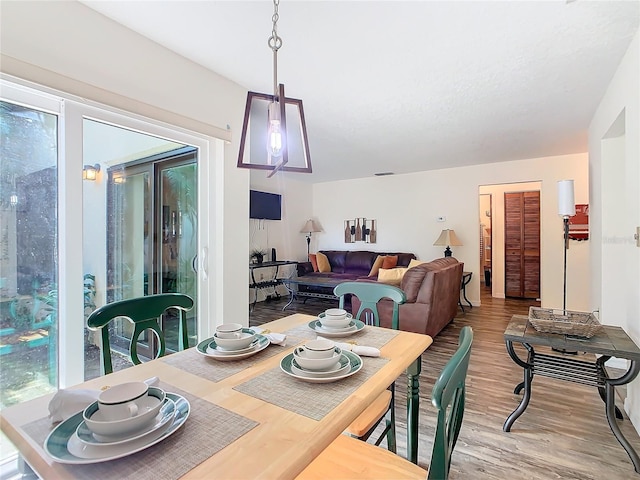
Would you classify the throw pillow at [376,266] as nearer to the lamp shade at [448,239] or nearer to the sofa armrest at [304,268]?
the lamp shade at [448,239]

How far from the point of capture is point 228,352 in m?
1.21

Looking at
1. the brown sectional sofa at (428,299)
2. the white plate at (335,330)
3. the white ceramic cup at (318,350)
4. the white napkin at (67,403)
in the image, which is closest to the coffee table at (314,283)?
the brown sectional sofa at (428,299)

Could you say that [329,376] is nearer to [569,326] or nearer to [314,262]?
[569,326]

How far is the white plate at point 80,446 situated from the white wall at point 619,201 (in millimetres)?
2550

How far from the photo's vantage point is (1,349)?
1.70 meters

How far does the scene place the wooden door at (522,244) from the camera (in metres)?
6.08

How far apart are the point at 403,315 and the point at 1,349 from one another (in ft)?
10.5

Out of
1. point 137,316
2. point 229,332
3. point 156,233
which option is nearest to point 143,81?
point 156,233

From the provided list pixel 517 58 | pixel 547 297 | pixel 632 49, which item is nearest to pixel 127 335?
pixel 517 58

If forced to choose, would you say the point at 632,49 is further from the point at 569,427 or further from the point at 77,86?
the point at 77,86

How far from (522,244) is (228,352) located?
6.54m

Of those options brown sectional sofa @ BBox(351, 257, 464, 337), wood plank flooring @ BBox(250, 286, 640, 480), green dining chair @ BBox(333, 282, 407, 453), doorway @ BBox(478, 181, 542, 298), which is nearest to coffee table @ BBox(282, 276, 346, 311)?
brown sectional sofa @ BBox(351, 257, 464, 337)

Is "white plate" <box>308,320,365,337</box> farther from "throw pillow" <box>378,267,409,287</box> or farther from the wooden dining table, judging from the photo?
"throw pillow" <box>378,267,409,287</box>

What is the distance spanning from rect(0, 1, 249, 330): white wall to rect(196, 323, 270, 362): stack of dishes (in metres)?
1.47
